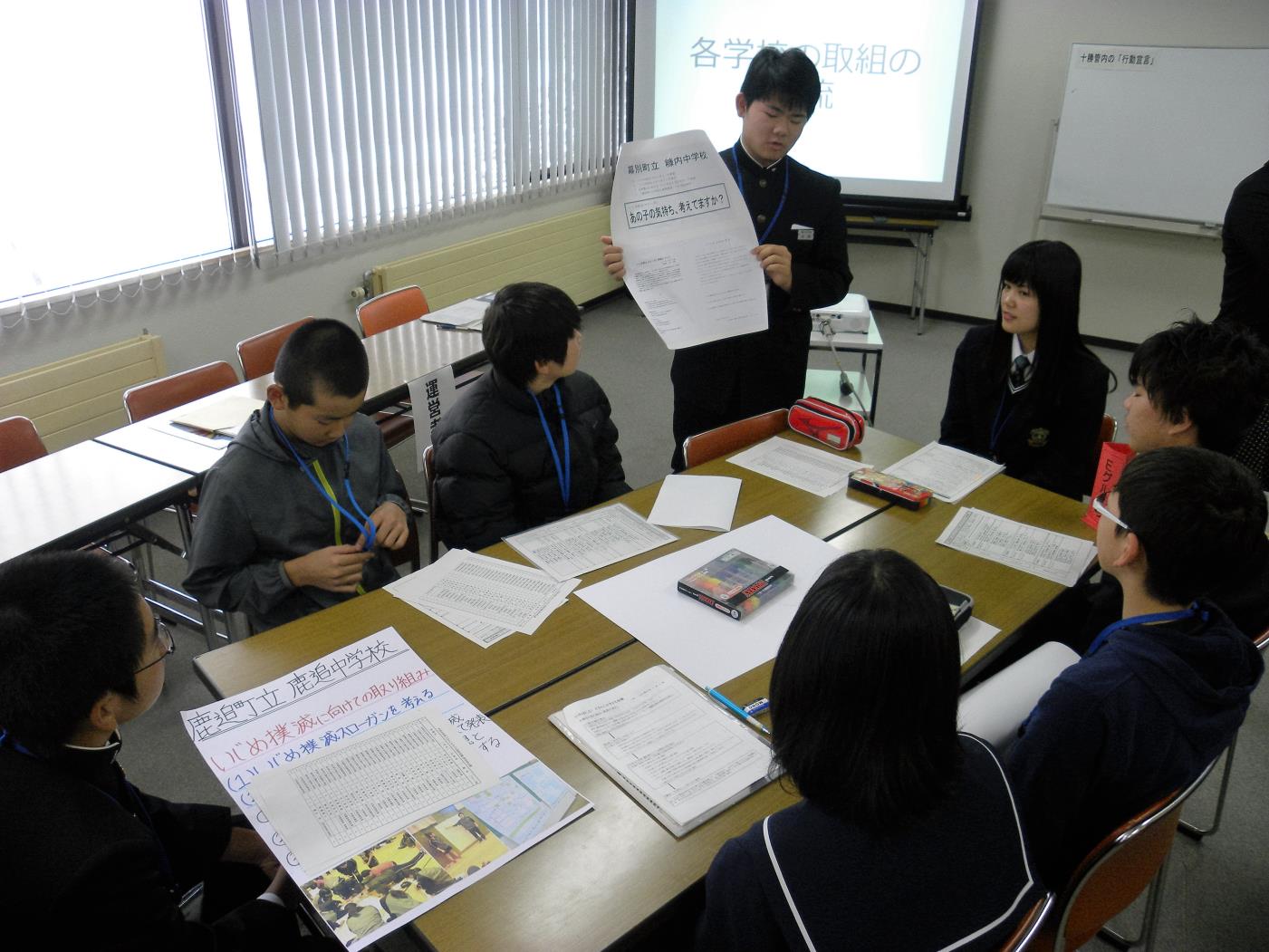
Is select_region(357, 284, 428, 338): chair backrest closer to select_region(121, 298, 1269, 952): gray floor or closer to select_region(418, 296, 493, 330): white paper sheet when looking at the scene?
select_region(418, 296, 493, 330): white paper sheet

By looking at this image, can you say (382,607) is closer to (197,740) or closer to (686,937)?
(197,740)

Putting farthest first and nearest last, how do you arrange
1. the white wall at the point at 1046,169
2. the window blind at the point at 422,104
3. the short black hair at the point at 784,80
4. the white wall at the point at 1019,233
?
the white wall at the point at 1046,169, the white wall at the point at 1019,233, the window blind at the point at 422,104, the short black hair at the point at 784,80

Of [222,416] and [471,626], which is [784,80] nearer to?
[471,626]

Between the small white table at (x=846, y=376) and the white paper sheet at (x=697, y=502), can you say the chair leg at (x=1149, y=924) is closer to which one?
the white paper sheet at (x=697, y=502)

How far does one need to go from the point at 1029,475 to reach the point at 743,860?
1.86m

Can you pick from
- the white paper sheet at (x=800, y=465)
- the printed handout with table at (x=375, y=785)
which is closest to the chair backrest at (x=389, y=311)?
the white paper sheet at (x=800, y=465)

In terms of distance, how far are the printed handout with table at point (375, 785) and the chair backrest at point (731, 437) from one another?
1.10m

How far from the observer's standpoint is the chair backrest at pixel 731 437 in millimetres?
2439

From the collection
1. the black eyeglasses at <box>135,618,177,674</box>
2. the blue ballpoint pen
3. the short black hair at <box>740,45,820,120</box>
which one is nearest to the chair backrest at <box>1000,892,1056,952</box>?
the blue ballpoint pen

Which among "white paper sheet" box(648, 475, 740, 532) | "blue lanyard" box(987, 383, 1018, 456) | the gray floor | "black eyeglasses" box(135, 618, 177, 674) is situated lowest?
the gray floor

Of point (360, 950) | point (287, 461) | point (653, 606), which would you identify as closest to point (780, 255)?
point (653, 606)

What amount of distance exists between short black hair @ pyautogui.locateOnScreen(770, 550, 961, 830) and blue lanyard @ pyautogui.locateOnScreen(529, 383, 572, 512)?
132 centimetres

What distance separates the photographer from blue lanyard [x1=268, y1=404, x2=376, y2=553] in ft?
6.29

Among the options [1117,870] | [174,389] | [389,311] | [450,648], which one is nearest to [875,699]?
[1117,870]
